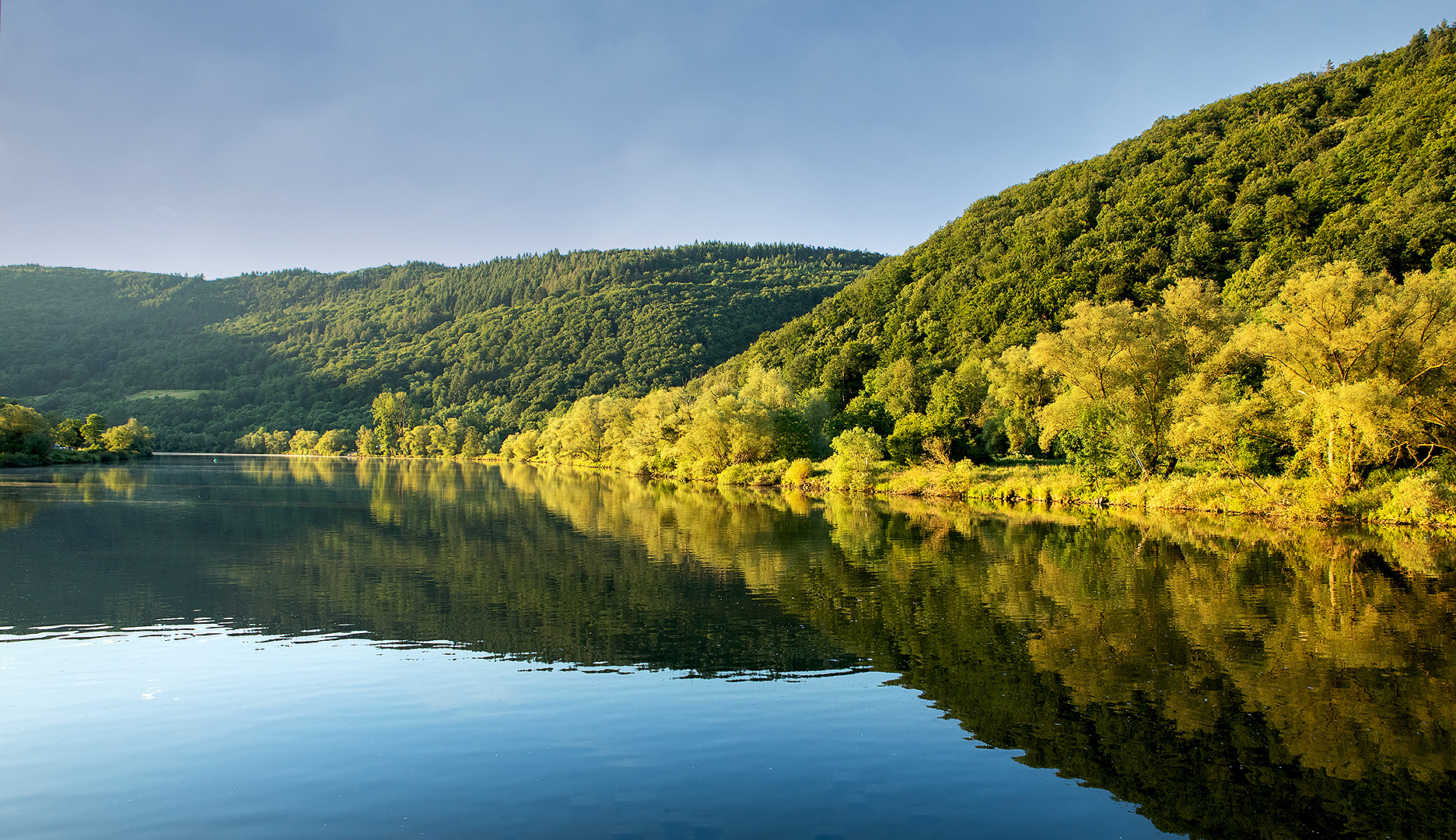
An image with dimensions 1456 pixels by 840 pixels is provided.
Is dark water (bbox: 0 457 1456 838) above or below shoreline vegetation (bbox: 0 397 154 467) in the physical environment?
below

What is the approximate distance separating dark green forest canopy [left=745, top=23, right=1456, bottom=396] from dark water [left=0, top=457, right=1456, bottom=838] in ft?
178

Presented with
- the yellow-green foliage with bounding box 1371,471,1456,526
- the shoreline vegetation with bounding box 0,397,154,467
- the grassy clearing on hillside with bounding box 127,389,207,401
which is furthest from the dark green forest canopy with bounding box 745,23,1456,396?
the grassy clearing on hillside with bounding box 127,389,207,401

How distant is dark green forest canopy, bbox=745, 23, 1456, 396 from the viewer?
6812 cm

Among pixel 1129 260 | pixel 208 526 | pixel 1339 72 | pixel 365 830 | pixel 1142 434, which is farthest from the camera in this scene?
pixel 1339 72

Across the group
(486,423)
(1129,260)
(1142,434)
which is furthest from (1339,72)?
(486,423)

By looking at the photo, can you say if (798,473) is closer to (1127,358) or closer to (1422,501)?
(1127,358)

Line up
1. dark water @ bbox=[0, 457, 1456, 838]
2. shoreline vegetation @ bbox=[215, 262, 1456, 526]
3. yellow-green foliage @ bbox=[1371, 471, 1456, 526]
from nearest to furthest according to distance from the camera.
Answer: dark water @ bbox=[0, 457, 1456, 838]
yellow-green foliage @ bbox=[1371, 471, 1456, 526]
shoreline vegetation @ bbox=[215, 262, 1456, 526]

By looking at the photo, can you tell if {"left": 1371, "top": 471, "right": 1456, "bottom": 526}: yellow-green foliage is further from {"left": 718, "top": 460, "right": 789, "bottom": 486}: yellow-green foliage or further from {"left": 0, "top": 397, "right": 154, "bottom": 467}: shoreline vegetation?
{"left": 0, "top": 397, "right": 154, "bottom": 467}: shoreline vegetation

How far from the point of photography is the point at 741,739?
1104cm

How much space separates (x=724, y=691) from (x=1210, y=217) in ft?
299

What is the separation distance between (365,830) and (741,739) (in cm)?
486

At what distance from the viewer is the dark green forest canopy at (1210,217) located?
68.1 metres

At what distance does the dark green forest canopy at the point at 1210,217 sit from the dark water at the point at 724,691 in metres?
54.1

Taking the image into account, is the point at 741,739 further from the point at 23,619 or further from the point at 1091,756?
the point at 23,619
